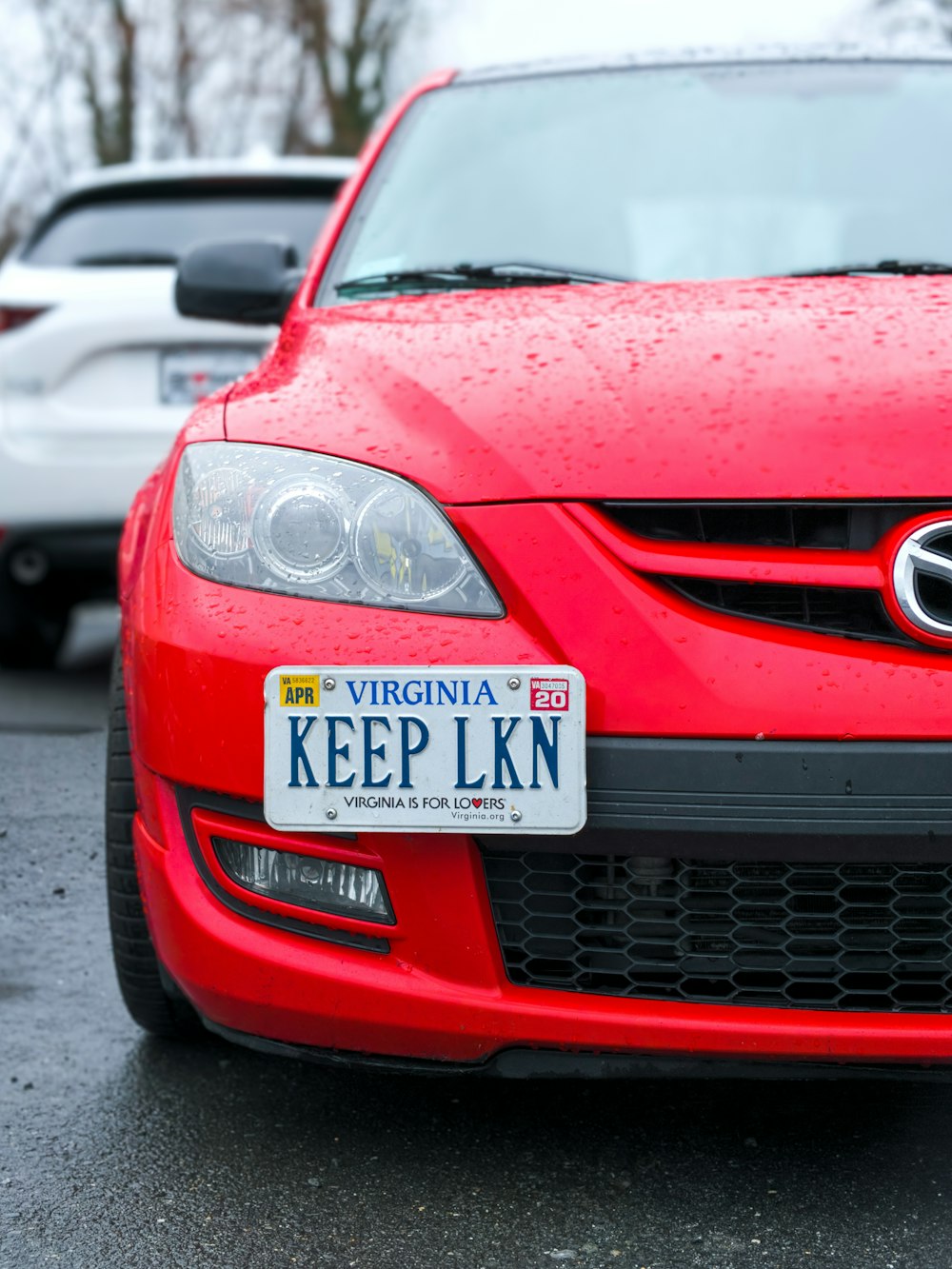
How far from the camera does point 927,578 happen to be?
5.98ft

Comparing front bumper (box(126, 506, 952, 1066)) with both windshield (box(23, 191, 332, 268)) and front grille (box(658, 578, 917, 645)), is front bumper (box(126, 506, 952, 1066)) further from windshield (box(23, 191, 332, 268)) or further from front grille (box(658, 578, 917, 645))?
windshield (box(23, 191, 332, 268))

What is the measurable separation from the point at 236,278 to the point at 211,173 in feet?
7.62

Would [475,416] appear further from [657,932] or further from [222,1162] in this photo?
[222,1162]

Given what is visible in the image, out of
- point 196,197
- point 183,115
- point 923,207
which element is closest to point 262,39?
point 183,115

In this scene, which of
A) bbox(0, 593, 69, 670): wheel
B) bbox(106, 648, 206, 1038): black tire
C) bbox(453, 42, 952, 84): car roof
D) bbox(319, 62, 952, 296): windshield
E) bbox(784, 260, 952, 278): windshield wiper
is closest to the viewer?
bbox(106, 648, 206, 1038): black tire

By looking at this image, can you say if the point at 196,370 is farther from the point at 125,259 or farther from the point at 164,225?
the point at 164,225

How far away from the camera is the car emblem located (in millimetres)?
1804

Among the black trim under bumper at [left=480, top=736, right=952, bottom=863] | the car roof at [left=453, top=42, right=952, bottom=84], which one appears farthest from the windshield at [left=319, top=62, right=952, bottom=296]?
the black trim under bumper at [left=480, top=736, right=952, bottom=863]

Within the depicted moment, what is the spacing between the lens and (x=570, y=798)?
1.76 metres

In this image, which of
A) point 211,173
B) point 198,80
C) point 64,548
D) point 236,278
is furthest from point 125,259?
point 198,80

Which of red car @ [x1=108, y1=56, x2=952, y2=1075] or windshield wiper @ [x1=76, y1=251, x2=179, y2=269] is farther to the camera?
windshield wiper @ [x1=76, y1=251, x2=179, y2=269]

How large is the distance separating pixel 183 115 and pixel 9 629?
2194cm

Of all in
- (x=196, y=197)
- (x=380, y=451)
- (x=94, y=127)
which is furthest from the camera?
(x=94, y=127)

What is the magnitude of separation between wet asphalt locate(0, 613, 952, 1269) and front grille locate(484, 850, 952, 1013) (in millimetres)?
265
